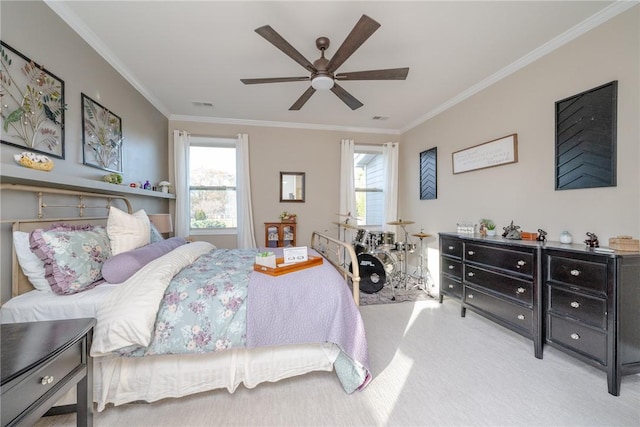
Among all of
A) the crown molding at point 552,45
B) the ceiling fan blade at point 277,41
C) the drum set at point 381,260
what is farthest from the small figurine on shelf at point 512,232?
the ceiling fan blade at point 277,41

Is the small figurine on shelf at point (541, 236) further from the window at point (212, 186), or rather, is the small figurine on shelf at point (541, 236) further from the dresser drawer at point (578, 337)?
the window at point (212, 186)

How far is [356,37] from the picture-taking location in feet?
5.69

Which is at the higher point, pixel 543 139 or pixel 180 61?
pixel 180 61

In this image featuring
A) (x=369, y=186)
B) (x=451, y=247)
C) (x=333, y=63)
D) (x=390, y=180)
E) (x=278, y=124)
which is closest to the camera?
(x=333, y=63)

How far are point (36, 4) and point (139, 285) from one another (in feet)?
7.13

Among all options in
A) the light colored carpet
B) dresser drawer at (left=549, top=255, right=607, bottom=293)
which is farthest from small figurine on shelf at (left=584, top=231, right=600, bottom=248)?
the light colored carpet

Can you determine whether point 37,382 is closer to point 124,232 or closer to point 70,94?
point 124,232

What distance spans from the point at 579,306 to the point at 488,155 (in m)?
1.91

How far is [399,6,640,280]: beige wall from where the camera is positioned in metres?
1.90

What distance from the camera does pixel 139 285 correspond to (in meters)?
1.46

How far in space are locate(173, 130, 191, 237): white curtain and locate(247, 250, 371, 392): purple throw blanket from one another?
116 inches

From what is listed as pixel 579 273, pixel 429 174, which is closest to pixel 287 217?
pixel 429 174

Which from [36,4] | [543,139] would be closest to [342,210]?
[543,139]

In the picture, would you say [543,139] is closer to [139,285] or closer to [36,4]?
[139,285]
